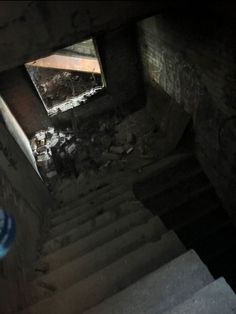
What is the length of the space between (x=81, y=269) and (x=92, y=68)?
5771mm

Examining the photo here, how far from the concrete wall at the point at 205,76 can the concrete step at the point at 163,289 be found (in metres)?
1.94

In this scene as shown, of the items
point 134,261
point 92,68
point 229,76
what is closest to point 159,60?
point 229,76

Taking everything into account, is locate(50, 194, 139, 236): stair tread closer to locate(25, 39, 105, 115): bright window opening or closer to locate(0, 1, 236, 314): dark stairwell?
locate(0, 1, 236, 314): dark stairwell

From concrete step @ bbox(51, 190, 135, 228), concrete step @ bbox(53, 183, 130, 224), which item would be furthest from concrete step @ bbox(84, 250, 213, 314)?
concrete step @ bbox(53, 183, 130, 224)

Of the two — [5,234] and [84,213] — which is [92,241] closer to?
[84,213]

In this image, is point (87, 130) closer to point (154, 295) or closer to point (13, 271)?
point (13, 271)

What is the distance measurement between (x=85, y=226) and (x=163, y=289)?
5.60 ft

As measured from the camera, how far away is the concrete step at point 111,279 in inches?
85.9

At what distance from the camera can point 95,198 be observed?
14.9 feet

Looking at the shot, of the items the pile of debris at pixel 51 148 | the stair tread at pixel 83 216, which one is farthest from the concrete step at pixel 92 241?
the pile of debris at pixel 51 148

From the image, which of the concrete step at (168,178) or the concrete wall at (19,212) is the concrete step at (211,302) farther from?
the concrete step at (168,178)

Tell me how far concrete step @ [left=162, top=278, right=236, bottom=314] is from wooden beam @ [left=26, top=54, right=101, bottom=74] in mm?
6396

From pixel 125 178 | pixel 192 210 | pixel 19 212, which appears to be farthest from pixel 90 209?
pixel 192 210

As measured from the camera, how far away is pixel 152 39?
4992 mm
